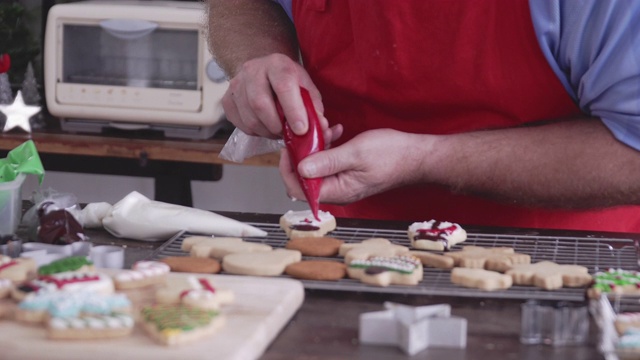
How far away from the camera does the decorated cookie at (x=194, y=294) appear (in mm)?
1143

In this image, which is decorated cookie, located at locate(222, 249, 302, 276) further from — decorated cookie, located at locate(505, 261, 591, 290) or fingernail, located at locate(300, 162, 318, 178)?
decorated cookie, located at locate(505, 261, 591, 290)

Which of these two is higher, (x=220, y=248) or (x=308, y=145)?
(x=308, y=145)

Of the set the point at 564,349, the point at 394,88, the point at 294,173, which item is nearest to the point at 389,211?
the point at 394,88

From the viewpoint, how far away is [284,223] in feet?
5.32

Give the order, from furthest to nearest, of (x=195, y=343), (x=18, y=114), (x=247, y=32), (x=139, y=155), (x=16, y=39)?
(x=16, y=39)
(x=18, y=114)
(x=139, y=155)
(x=247, y=32)
(x=195, y=343)

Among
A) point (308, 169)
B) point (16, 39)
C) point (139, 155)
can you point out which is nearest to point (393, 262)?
point (308, 169)

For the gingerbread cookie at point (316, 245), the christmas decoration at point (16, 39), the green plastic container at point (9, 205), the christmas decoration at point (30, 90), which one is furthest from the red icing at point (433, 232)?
the christmas decoration at point (16, 39)

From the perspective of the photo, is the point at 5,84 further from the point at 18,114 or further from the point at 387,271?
the point at 387,271

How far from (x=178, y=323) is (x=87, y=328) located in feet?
0.29

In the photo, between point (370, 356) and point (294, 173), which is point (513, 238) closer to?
point (294, 173)

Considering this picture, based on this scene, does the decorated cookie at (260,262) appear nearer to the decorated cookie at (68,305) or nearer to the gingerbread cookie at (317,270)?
the gingerbread cookie at (317,270)

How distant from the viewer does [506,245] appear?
1.57 m

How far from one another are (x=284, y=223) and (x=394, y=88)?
0.34 m

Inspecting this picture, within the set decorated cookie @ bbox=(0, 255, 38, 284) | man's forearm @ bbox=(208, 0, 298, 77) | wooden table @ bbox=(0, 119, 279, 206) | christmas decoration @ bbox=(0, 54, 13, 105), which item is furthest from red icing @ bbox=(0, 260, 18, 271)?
christmas decoration @ bbox=(0, 54, 13, 105)
